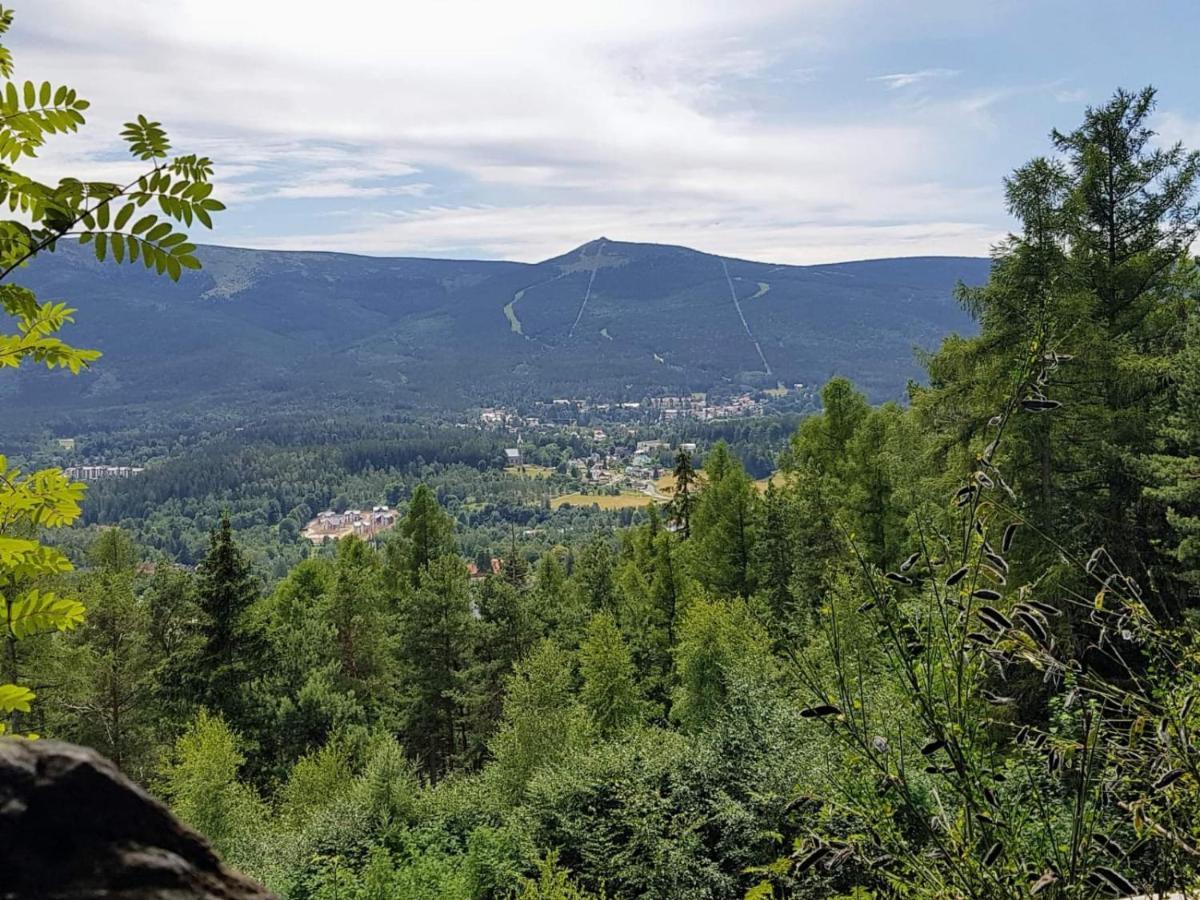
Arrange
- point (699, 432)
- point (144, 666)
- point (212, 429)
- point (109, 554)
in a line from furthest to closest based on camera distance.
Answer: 1. point (212, 429)
2. point (699, 432)
3. point (109, 554)
4. point (144, 666)

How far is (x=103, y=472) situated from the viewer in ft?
492

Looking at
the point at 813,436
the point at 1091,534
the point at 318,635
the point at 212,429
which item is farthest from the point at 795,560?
the point at 212,429

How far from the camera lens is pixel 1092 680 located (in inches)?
80.7

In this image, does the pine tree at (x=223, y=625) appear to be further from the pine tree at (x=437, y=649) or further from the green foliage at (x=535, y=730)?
the green foliage at (x=535, y=730)

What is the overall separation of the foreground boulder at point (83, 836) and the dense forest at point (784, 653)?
959 millimetres

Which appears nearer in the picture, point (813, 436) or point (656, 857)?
point (656, 857)

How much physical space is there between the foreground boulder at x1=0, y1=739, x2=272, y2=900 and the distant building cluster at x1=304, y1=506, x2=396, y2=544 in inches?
4254

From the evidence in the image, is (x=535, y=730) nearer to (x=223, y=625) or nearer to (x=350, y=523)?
(x=223, y=625)

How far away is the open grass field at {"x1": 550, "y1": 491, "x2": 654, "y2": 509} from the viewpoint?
122 m

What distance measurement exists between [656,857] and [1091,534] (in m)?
7.47

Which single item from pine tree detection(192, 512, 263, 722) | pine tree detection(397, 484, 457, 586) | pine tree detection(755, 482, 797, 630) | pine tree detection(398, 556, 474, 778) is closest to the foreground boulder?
pine tree detection(192, 512, 263, 722)

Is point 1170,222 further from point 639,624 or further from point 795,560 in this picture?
point 639,624

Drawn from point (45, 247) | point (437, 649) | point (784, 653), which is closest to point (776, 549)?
point (437, 649)

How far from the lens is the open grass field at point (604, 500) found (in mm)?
122500
